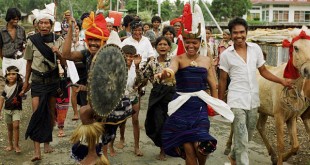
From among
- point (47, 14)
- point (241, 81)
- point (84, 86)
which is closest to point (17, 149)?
point (47, 14)

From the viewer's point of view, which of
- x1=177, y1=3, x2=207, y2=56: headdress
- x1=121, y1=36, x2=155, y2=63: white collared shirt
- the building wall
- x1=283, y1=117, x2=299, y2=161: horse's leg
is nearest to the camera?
x1=177, y1=3, x2=207, y2=56: headdress

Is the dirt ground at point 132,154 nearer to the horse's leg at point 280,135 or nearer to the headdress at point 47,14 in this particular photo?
the horse's leg at point 280,135

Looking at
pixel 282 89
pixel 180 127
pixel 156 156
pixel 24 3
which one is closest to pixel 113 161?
pixel 156 156

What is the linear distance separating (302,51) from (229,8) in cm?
5746

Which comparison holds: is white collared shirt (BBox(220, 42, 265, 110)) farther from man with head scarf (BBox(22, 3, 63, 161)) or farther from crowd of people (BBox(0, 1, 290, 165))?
man with head scarf (BBox(22, 3, 63, 161))

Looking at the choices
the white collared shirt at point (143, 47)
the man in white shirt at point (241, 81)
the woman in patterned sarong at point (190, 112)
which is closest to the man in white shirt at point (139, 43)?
the white collared shirt at point (143, 47)

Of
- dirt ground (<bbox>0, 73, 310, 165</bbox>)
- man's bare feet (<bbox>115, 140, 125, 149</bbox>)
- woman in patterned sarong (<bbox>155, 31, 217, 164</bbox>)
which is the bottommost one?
dirt ground (<bbox>0, 73, 310, 165</bbox>)

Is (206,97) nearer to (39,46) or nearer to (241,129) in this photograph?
(241,129)

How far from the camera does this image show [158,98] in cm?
652

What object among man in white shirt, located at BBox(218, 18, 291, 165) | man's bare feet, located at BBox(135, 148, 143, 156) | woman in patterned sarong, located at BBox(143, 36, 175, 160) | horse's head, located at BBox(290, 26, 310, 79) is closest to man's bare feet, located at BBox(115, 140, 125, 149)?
man's bare feet, located at BBox(135, 148, 143, 156)

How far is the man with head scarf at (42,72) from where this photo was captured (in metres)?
6.39

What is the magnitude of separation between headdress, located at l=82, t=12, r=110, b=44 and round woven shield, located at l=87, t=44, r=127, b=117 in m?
0.31

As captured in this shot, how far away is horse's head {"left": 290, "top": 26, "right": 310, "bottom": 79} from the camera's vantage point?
207 inches

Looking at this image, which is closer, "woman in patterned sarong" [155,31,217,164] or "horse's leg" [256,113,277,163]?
"woman in patterned sarong" [155,31,217,164]
